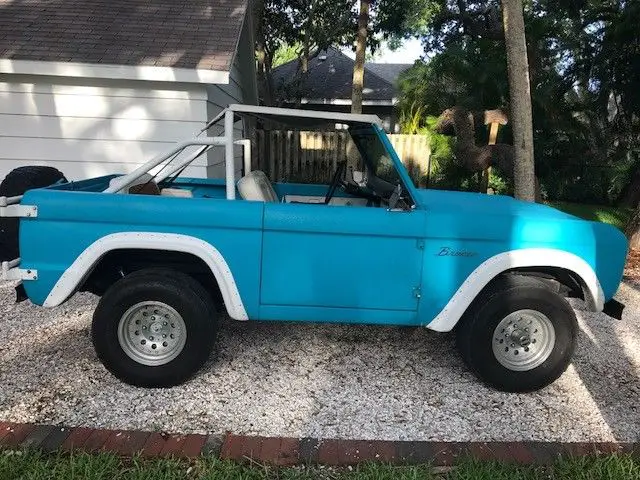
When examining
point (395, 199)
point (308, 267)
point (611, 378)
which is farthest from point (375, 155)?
point (611, 378)

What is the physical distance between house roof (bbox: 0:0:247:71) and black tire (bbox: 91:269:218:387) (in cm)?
416

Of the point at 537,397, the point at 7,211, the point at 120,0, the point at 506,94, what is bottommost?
the point at 537,397

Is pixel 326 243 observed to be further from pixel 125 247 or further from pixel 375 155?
pixel 125 247

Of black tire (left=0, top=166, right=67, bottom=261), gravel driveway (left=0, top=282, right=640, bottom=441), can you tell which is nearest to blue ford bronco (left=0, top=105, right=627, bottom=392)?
gravel driveway (left=0, top=282, right=640, bottom=441)

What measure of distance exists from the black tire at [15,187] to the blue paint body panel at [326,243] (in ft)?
2.60

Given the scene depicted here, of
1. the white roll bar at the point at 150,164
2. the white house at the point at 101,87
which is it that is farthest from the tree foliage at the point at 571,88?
the white roll bar at the point at 150,164

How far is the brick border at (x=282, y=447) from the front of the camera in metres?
2.62

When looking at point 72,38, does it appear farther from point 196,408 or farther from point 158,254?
point 196,408

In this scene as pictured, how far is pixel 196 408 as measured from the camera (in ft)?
10.1

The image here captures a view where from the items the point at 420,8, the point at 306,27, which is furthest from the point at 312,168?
the point at 306,27

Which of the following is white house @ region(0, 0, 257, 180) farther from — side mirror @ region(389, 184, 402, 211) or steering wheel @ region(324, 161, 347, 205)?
side mirror @ region(389, 184, 402, 211)

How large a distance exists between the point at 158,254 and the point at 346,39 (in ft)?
57.9

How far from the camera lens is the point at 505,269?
10.6ft

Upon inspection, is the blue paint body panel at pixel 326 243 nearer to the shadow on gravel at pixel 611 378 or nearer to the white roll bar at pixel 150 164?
the white roll bar at pixel 150 164
